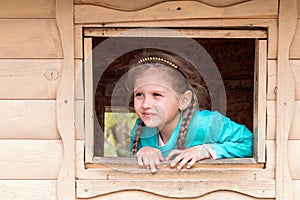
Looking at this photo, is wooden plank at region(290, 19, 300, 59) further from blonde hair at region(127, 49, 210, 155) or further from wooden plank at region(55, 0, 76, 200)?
wooden plank at region(55, 0, 76, 200)

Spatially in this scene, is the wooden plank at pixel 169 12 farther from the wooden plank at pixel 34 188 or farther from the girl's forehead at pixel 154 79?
the wooden plank at pixel 34 188

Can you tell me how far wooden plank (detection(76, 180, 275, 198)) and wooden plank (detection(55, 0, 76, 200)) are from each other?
6 centimetres

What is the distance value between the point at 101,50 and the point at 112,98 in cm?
26

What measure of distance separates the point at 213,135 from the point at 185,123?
0.12 metres

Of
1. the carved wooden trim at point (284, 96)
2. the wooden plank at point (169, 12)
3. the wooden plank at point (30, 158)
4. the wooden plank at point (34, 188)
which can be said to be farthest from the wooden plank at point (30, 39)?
the carved wooden trim at point (284, 96)

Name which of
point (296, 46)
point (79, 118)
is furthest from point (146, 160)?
point (296, 46)

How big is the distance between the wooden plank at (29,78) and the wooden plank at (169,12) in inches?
7.1

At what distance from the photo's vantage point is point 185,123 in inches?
94.5

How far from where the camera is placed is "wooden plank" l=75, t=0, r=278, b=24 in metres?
1.96

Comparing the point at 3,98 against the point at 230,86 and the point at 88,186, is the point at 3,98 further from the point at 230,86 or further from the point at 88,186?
the point at 230,86

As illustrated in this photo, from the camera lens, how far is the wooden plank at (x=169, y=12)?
1962mm

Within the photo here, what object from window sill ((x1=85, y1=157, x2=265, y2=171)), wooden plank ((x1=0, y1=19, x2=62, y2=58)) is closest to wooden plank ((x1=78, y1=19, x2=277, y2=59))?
wooden plank ((x1=0, y1=19, x2=62, y2=58))

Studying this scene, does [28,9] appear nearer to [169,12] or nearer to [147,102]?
[169,12]

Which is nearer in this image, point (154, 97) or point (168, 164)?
point (168, 164)
